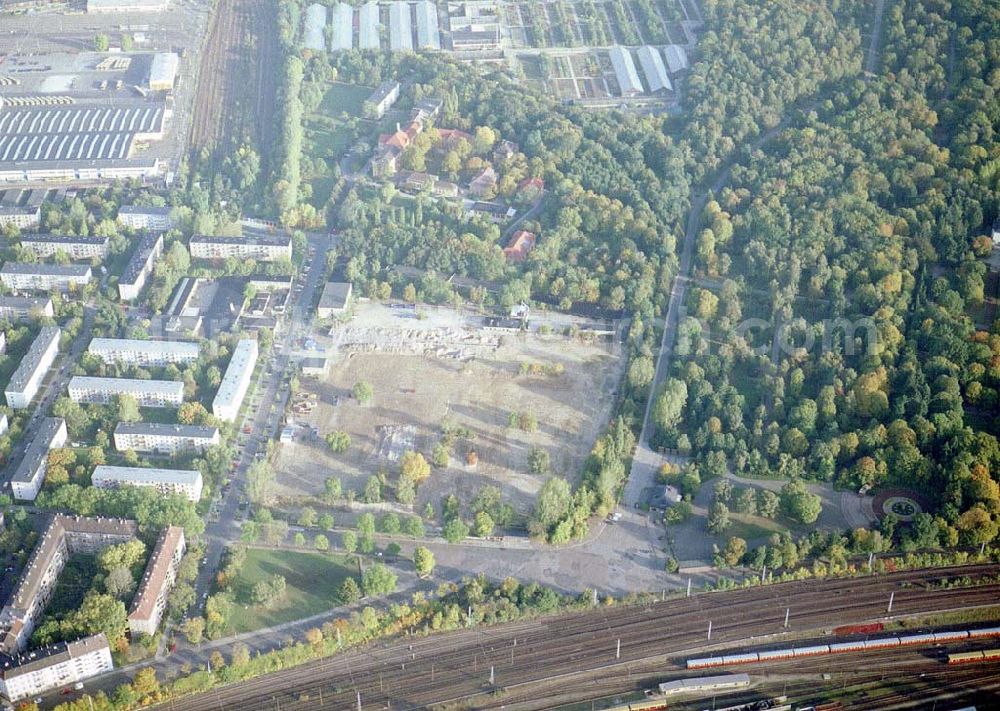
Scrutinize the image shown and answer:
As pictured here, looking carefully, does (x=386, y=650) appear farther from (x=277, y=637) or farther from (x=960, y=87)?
(x=960, y=87)

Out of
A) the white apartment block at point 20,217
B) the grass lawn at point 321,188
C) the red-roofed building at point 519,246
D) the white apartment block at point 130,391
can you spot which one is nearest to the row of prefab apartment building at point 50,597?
the white apartment block at point 130,391

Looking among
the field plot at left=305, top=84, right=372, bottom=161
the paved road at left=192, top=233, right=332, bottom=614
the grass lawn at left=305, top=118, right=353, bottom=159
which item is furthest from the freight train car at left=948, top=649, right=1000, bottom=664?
the grass lawn at left=305, top=118, right=353, bottom=159

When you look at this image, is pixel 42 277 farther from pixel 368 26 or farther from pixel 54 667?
pixel 368 26

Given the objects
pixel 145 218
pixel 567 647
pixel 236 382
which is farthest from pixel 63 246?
pixel 567 647

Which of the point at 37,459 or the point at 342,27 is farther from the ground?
the point at 342,27

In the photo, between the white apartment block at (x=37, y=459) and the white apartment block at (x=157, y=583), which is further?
the white apartment block at (x=37, y=459)

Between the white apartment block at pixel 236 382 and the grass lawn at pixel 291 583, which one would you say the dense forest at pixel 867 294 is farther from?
the white apartment block at pixel 236 382
